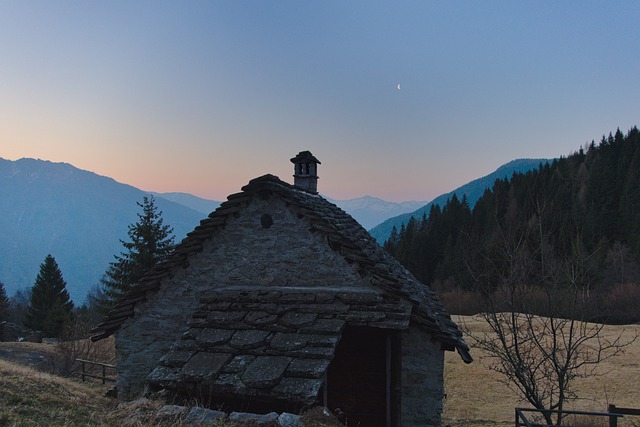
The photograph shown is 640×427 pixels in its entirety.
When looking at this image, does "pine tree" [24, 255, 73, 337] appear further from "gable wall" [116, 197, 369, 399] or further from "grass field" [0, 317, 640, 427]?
"gable wall" [116, 197, 369, 399]

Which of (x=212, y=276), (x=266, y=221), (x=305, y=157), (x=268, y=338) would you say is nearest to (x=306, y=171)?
(x=305, y=157)

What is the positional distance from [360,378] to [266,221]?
3694 millimetres

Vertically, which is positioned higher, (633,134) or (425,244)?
(633,134)

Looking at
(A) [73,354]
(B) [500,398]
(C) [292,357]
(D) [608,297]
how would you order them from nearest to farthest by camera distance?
1. (C) [292,357]
2. (B) [500,398]
3. (A) [73,354]
4. (D) [608,297]

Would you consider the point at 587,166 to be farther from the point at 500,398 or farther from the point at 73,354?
the point at 73,354

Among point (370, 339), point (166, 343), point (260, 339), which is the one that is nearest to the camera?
point (260, 339)

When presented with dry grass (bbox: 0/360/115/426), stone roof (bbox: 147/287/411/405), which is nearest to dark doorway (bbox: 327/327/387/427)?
stone roof (bbox: 147/287/411/405)

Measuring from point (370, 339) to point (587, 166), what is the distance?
84.6 meters

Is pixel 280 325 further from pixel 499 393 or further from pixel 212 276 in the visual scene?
pixel 499 393

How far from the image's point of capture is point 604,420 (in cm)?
1284

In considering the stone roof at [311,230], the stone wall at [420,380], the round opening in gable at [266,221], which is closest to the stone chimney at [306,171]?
the stone roof at [311,230]

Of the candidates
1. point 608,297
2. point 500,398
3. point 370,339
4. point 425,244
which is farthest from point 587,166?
point 370,339

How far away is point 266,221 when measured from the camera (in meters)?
8.65

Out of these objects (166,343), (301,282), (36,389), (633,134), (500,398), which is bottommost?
(500,398)
